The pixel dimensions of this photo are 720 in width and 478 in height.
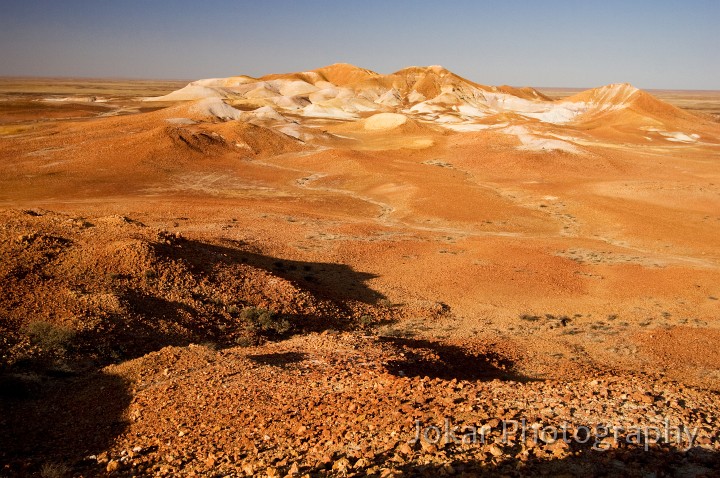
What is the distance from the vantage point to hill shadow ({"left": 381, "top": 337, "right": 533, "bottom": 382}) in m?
10.2

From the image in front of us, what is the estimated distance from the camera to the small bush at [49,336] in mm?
Result: 10766

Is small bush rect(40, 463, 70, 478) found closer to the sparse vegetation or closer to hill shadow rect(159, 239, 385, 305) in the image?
hill shadow rect(159, 239, 385, 305)

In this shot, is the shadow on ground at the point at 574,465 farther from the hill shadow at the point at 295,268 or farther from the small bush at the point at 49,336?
the hill shadow at the point at 295,268

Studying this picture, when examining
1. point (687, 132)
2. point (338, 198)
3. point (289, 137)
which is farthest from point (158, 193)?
point (687, 132)

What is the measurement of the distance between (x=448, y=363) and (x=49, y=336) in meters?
8.55

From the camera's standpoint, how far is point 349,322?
15711 mm

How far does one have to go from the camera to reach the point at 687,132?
248ft

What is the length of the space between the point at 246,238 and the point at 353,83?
11339 cm

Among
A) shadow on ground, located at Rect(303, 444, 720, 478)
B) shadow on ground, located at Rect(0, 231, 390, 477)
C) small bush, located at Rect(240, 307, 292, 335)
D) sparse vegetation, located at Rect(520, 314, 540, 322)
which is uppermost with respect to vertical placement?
shadow on ground, located at Rect(303, 444, 720, 478)

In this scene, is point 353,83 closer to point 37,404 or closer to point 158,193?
point 158,193

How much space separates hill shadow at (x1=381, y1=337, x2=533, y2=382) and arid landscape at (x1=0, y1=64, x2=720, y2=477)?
7cm

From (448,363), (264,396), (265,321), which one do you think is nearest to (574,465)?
(264,396)

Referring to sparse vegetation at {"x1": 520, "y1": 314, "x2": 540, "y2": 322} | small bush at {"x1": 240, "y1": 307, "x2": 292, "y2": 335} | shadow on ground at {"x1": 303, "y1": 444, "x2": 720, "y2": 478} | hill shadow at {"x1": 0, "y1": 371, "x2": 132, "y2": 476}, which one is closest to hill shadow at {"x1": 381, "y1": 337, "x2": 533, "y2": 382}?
small bush at {"x1": 240, "y1": 307, "x2": 292, "y2": 335}

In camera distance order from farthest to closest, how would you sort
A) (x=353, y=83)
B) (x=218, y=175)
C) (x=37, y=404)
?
(x=353, y=83) → (x=218, y=175) → (x=37, y=404)
